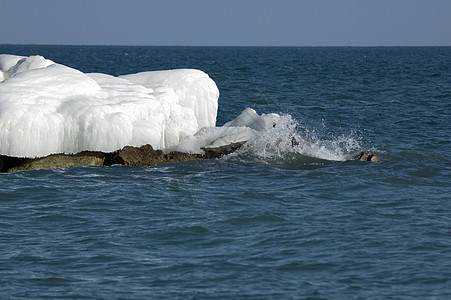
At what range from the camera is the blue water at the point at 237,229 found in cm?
963

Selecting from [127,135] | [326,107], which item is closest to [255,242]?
[127,135]

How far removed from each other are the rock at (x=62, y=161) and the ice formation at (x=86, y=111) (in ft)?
0.45

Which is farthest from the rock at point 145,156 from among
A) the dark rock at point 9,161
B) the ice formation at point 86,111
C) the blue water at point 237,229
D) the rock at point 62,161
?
the dark rock at point 9,161

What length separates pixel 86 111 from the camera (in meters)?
16.0

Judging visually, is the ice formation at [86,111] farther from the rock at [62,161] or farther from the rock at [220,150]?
the rock at [220,150]

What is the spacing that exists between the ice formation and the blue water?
657 millimetres

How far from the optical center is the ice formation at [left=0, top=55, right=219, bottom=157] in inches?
616

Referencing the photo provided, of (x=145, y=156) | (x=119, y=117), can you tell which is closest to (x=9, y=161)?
(x=119, y=117)

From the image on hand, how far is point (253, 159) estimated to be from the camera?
17.6m

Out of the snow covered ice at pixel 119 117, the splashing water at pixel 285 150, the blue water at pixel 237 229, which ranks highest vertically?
the snow covered ice at pixel 119 117

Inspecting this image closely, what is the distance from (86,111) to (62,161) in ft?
4.03

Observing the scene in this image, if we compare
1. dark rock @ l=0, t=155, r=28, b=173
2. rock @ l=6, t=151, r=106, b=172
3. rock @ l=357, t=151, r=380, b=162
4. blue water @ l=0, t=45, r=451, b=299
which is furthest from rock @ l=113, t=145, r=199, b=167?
rock @ l=357, t=151, r=380, b=162

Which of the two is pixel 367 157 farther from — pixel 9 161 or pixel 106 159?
pixel 9 161

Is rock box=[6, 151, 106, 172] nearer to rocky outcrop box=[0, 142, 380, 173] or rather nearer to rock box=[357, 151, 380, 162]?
rocky outcrop box=[0, 142, 380, 173]
